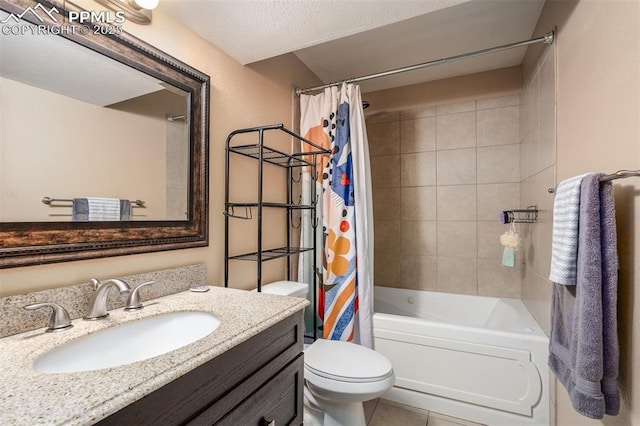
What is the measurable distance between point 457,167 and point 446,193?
0.82 ft

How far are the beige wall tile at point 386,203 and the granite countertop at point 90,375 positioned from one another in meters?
2.06

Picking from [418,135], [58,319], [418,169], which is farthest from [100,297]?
[418,135]

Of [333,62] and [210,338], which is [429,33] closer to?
[333,62]

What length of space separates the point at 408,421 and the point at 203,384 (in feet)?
5.18

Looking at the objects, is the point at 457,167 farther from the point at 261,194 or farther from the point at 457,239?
the point at 261,194

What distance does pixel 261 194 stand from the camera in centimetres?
148

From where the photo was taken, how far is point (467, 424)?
1.75 m

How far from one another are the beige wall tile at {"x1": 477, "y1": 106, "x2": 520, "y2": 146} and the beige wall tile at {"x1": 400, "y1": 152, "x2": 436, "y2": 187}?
0.43m

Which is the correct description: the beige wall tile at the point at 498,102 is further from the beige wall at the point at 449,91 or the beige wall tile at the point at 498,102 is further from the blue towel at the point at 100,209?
the blue towel at the point at 100,209

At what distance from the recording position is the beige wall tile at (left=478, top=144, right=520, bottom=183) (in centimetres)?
248

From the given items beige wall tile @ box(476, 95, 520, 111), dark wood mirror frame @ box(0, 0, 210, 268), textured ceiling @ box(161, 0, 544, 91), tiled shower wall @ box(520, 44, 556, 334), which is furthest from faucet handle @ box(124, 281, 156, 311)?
beige wall tile @ box(476, 95, 520, 111)

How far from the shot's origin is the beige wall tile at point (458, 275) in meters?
2.59

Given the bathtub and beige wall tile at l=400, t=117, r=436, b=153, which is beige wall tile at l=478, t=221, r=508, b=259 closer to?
the bathtub

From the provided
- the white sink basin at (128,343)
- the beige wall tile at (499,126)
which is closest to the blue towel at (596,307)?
the white sink basin at (128,343)
